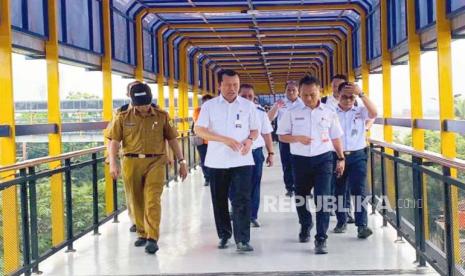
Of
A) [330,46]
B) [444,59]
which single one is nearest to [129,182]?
[444,59]

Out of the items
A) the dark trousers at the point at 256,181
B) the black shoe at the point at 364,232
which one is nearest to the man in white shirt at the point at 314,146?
the black shoe at the point at 364,232

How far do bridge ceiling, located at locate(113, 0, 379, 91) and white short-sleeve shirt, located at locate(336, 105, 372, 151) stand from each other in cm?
570

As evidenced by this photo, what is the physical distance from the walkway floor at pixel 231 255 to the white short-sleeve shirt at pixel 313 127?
841 millimetres

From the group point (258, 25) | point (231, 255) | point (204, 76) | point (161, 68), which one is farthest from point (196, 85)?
point (231, 255)

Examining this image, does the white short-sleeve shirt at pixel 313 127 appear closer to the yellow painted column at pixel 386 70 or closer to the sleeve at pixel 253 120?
the sleeve at pixel 253 120

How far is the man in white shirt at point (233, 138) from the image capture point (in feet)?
16.4

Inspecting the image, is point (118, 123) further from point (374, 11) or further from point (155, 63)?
point (155, 63)

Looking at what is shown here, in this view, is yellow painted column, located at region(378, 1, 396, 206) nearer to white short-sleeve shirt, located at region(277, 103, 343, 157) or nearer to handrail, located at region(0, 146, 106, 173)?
white short-sleeve shirt, located at region(277, 103, 343, 157)

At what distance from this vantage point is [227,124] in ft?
16.5

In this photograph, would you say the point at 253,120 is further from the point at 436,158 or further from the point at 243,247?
the point at 436,158

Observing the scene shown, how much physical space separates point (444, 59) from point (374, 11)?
181 inches

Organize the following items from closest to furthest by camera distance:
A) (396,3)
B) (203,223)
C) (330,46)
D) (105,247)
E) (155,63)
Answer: (105,247), (203,223), (396,3), (155,63), (330,46)

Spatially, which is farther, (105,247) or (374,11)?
(374,11)

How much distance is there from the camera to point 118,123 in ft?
16.9
